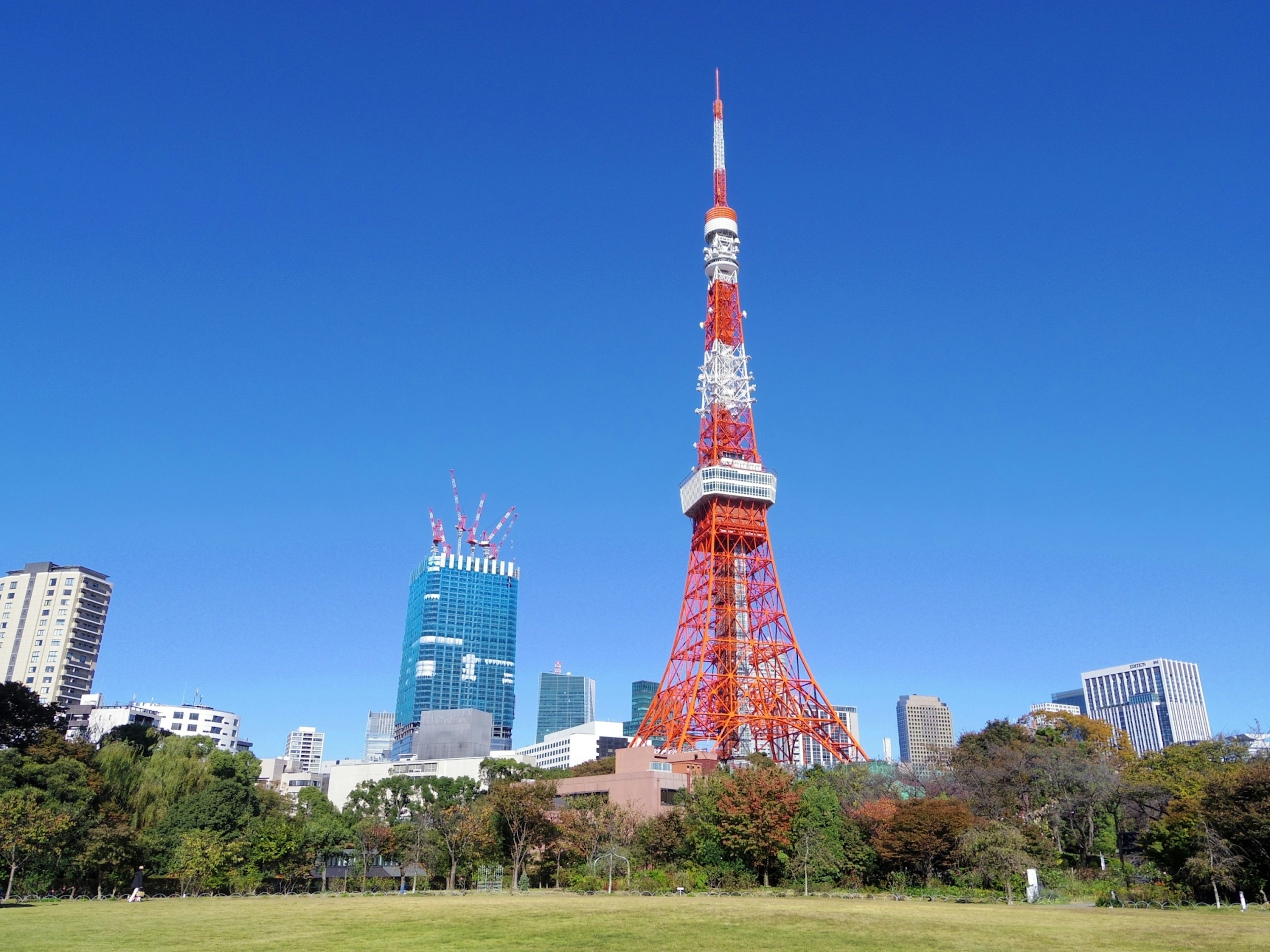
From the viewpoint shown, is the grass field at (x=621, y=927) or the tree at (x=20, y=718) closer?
the grass field at (x=621, y=927)

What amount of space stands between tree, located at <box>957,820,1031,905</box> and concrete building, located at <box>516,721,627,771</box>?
13299cm

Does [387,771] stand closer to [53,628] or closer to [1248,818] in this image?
[53,628]

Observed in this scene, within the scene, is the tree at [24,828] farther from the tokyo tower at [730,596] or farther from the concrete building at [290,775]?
the concrete building at [290,775]

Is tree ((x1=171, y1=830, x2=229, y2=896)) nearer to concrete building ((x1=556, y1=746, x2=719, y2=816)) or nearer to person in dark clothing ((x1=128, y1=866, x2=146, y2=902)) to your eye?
person in dark clothing ((x1=128, y1=866, x2=146, y2=902))

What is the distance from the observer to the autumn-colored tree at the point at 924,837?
148 ft

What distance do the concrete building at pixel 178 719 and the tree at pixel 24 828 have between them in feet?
331

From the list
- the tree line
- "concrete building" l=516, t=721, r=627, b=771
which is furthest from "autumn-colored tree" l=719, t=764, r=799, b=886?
"concrete building" l=516, t=721, r=627, b=771

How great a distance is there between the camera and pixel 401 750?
646 feet

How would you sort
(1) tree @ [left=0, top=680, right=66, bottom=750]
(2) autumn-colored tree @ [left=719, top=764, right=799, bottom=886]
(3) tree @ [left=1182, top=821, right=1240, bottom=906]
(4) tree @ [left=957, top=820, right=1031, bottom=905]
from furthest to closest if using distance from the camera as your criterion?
1. (1) tree @ [left=0, top=680, right=66, bottom=750]
2. (2) autumn-colored tree @ [left=719, top=764, right=799, bottom=886]
3. (4) tree @ [left=957, top=820, right=1031, bottom=905]
4. (3) tree @ [left=1182, top=821, right=1240, bottom=906]

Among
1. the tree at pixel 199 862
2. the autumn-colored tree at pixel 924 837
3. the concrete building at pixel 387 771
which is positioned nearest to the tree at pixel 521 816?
the tree at pixel 199 862

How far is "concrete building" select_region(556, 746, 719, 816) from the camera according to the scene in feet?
207

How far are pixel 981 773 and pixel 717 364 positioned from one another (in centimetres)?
4263

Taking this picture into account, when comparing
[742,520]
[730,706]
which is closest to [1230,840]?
[730,706]

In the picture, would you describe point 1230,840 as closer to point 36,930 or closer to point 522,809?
point 522,809
